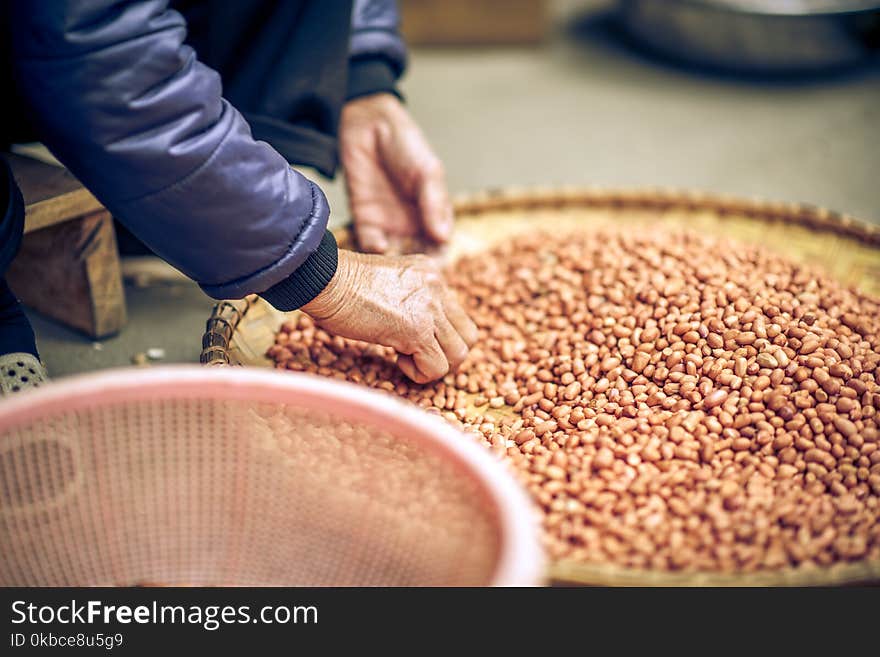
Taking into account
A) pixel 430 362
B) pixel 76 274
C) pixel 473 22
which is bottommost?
pixel 76 274

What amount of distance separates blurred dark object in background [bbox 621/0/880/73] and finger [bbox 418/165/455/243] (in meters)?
1.68

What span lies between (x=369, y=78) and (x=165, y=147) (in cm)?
83

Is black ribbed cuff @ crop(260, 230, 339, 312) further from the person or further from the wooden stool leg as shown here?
the wooden stool leg

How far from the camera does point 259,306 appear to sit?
1337mm

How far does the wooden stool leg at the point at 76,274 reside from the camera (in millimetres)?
1515

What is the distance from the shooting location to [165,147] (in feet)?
2.95

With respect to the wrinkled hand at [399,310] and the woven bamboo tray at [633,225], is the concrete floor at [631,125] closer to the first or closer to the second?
the woven bamboo tray at [633,225]

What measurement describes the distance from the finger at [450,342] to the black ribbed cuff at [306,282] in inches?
7.8

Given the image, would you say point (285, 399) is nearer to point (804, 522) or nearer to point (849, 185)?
point (804, 522)

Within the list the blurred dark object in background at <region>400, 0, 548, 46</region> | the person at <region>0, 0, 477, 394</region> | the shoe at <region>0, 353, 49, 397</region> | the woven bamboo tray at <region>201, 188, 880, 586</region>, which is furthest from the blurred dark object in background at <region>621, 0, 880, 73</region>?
the shoe at <region>0, 353, 49, 397</region>

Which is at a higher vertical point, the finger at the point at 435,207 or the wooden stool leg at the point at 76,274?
the finger at the point at 435,207

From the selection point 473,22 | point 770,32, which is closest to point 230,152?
point 770,32

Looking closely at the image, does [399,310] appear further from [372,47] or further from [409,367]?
[372,47]

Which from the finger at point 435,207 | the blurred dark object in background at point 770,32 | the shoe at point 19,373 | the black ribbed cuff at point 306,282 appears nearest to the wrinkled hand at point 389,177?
the finger at point 435,207
